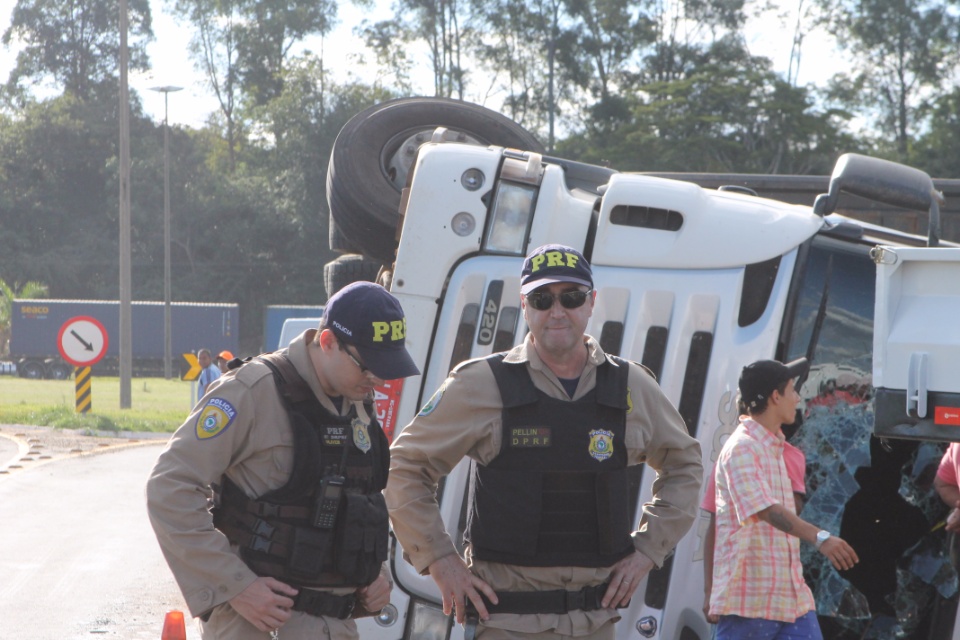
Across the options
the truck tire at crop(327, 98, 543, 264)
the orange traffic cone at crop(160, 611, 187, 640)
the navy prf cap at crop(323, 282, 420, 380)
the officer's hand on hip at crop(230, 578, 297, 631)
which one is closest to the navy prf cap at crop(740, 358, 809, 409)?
the navy prf cap at crop(323, 282, 420, 380)

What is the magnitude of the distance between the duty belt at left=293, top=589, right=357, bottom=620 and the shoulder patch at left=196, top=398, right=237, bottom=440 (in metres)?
0.46

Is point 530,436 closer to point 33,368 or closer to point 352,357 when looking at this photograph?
point 352,357

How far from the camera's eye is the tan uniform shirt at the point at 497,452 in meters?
3.15

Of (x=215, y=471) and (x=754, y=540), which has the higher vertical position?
(x=215, y=471)

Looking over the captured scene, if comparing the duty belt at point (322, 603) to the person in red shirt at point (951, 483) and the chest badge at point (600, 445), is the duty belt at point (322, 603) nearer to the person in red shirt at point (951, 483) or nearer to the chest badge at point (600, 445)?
the chest badge at point (600, 445)

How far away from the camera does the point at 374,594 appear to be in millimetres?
3137

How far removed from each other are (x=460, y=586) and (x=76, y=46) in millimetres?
80150

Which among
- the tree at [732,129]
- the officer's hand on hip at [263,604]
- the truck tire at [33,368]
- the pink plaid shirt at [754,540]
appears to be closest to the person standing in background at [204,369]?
the pink plaid shirt at [754,540]

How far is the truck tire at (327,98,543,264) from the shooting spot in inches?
220

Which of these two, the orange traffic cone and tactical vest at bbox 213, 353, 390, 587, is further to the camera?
the orange traffic cone

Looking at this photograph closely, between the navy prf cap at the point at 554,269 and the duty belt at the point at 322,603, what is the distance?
0.94 meters

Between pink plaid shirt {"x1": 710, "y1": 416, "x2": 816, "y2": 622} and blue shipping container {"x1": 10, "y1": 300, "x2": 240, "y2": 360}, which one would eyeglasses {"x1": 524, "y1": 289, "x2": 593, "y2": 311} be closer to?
pink plaid shirt {"x1": 710, "y1": 416, "x2": 816, "y2": 622}

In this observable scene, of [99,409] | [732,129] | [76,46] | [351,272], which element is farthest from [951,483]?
[76,46]

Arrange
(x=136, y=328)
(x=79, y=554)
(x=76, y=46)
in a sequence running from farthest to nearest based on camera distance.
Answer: (x=76, y=46)
(x=136, y=328)
(x=79, y=554)
